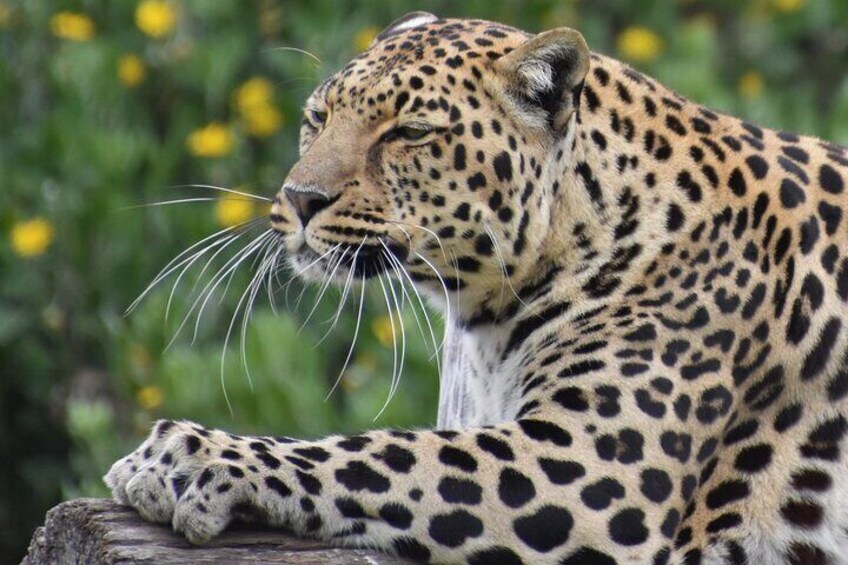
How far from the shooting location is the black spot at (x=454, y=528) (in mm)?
6074

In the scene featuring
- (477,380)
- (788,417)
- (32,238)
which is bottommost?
(32,238)

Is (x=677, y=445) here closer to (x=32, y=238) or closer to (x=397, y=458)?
(x=397, y=458)

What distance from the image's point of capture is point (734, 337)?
260 inches

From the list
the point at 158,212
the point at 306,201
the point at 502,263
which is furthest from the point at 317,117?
the point at 158,212

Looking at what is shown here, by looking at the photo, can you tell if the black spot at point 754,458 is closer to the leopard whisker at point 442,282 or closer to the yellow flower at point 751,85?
the leopard whisker at point 442,282

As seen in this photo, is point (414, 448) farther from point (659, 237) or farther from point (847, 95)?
point (847, 95)

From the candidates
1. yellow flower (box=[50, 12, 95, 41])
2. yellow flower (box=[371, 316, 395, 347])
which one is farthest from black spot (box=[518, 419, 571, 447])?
yellow flower (box=[50, 12, 95, 41])

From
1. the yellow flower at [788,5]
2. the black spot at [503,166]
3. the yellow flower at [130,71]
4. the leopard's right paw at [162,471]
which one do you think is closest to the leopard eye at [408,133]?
the black spot at [503,166]

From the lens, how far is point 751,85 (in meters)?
→ 14.4

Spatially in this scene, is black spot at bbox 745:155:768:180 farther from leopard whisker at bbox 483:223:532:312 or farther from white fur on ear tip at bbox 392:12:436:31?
white fur on ear tip at bbox 392:12:436:31

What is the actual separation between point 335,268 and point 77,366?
5.94m

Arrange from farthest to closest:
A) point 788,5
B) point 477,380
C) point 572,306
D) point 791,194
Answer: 1. point 788,5
2. point 477,380
3. point 791,194
4. point 572,306

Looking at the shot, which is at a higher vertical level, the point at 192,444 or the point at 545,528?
the point at 192,444

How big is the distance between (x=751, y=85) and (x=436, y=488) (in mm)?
8949
